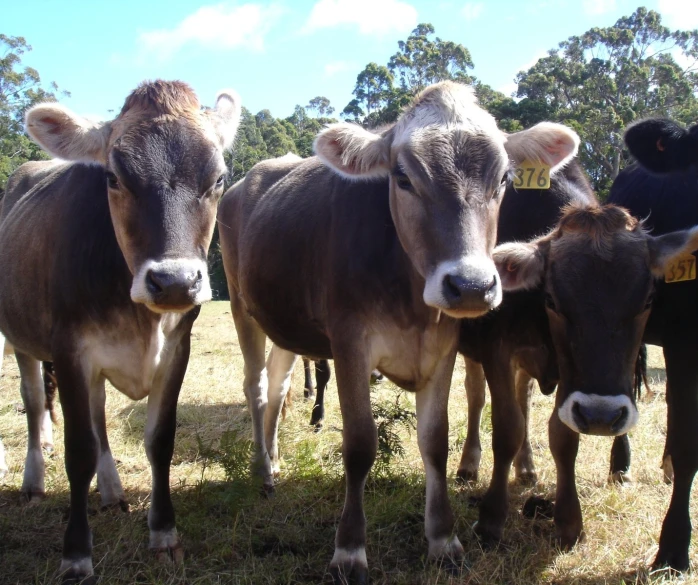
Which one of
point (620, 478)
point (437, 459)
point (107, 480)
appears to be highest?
point (437, 459)

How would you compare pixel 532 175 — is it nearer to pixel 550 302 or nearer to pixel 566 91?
pixel 550 302

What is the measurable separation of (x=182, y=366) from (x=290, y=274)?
38.7 inches

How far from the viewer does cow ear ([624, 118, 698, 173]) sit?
13.4ft

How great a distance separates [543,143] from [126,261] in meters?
2.48

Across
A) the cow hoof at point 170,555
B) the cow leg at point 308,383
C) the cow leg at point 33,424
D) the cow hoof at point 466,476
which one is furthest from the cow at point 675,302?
the cow leg at point 308,383

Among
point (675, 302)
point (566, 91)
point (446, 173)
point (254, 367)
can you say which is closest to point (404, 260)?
point (446, 173)

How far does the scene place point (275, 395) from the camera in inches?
229

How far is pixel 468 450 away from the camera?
5.04 metres

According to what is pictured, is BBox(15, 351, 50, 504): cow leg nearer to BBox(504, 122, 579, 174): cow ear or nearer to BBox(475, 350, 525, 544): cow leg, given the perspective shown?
BBox(475, 350, 525, 544): cow leg

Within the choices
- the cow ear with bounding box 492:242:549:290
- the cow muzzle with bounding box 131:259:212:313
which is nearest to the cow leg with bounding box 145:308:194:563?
the cow muzzle with bounding box 131:259:212:313

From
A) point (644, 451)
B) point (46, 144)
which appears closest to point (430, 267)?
point (46, 144)

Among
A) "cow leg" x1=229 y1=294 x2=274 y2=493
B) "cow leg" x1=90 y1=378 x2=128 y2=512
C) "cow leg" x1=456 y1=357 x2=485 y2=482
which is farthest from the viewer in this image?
"cow leg" x1=229 y1=294 x2=274 y2=493

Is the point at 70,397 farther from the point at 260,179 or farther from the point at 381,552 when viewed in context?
the point at 260,179

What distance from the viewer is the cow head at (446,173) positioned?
2998 mm
